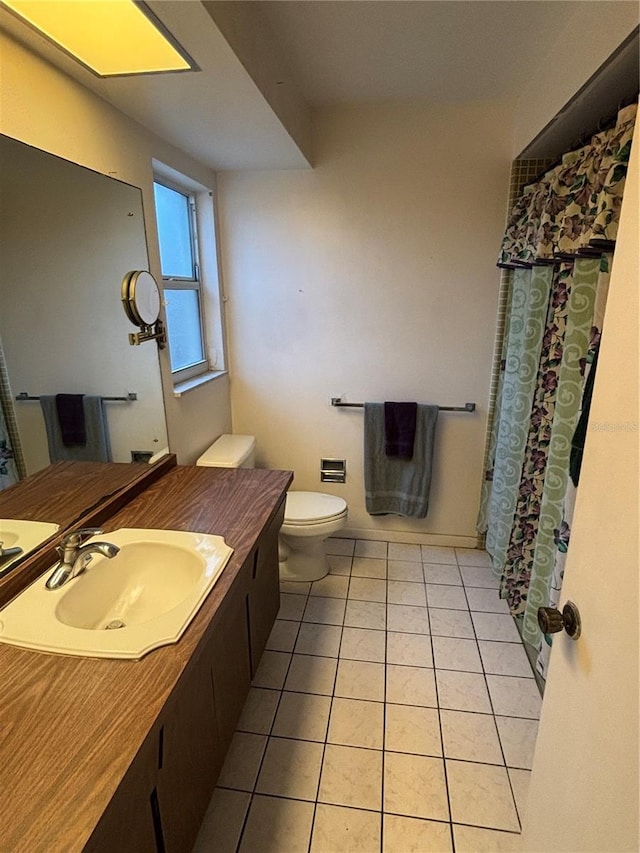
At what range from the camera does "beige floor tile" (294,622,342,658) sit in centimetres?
204

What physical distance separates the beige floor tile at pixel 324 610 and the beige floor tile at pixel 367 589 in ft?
0.33

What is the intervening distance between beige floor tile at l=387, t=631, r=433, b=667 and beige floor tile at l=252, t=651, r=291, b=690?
45 centimetres

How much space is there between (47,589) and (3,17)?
1370 millimetres

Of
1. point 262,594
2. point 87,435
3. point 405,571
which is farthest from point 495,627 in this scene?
point 87,435

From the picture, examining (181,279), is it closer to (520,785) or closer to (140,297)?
(140,297)

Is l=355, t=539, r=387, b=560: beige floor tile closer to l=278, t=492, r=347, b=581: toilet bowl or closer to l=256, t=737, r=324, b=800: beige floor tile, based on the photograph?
l=278, t=492, r=347, b=581: toilet bowl

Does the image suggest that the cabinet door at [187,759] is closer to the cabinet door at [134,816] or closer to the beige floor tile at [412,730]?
the cabinet door at [134,816]

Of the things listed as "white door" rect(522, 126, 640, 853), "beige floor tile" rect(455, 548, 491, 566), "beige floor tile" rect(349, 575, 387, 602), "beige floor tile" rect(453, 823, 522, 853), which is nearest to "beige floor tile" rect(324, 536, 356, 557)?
"beige floor tile" rect(349, 575, 387, 602)

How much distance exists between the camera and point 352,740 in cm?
163

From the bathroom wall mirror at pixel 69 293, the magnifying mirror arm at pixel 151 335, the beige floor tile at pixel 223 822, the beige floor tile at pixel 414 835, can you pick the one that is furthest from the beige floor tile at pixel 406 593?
the magnifying mirror arm at pixel 151 335

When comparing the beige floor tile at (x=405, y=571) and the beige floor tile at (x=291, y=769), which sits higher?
the beige floor tile at (x=405, y=571)

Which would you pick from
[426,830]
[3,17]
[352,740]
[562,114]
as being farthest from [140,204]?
[426,830]

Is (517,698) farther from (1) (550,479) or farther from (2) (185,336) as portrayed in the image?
(2) (185,336)

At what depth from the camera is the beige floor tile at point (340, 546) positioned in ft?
9.26
